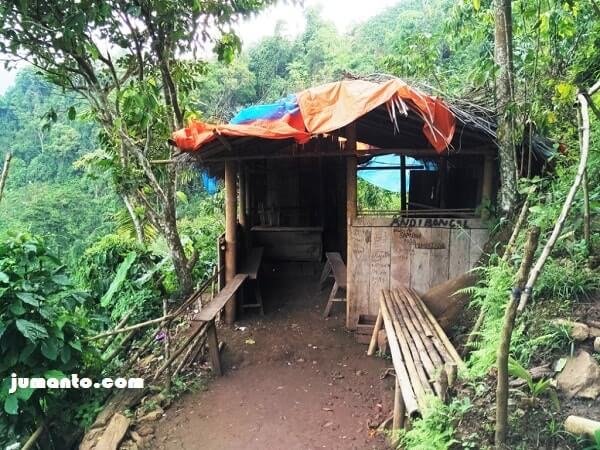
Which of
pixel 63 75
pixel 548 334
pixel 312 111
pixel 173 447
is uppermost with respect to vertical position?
pixel 63 75

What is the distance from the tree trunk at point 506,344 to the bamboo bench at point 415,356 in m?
0.42

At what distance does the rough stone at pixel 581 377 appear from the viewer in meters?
2.02

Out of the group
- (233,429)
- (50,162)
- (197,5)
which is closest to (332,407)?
(233,429)

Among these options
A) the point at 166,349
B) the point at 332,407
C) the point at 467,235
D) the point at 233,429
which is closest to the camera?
the point at 233,429

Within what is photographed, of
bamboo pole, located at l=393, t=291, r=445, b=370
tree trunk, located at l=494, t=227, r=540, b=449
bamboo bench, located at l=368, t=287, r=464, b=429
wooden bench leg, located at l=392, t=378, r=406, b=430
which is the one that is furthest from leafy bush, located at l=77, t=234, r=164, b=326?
tree trunk, located at l=494, t=227, r=540, b=449

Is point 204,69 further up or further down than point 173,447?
further up

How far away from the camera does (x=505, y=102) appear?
13.9 feet

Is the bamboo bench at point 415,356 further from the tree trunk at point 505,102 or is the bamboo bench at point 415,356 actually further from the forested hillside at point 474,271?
the tree trunk at point 505,102

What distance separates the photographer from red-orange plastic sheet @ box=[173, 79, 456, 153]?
3924 mm

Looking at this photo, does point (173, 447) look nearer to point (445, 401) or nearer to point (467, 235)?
point (445, 401)

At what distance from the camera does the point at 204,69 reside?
21.9ft

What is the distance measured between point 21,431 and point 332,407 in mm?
2542

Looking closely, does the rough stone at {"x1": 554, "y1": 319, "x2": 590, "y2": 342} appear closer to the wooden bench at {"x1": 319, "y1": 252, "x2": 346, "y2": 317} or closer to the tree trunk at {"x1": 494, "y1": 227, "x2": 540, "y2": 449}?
the tree trunk at {"x1": 494, "y1": 227, "x2": 540, "y2": 449}

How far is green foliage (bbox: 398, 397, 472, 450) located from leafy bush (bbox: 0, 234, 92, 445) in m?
2.70
